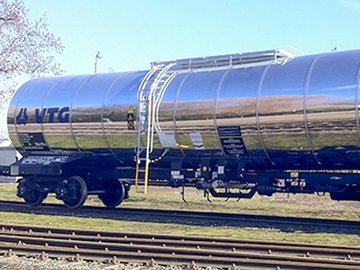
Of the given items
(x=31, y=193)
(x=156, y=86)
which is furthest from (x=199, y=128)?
(x=31, y=193)

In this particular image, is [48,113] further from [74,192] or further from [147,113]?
[147,113]

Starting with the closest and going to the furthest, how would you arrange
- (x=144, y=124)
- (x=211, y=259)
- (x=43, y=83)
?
(x=211, y=259), (x=144, y=124), (x=43, y=83)

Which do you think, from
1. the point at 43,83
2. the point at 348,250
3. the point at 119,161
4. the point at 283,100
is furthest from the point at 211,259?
the point at 43,83

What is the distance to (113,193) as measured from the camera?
21016mm

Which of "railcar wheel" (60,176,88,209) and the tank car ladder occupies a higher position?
the tank car ladder

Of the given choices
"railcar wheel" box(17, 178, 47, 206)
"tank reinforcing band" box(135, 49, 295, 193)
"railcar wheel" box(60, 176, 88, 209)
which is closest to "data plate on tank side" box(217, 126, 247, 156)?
"tank reinforcing band" box(135, 49, 295, 193)

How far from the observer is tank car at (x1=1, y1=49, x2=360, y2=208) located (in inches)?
575

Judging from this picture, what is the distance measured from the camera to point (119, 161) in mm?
18953

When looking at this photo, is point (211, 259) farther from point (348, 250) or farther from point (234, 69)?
point (234, 69)

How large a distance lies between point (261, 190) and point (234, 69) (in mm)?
3416

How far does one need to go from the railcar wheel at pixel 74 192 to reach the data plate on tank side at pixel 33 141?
5.48 ft

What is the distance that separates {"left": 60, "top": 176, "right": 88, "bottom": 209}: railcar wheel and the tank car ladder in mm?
2221

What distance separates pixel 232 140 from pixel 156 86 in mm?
2963

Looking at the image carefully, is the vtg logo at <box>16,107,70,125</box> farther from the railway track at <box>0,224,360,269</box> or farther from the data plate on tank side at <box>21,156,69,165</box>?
the railway track at <box>0,224,360,269</box>
